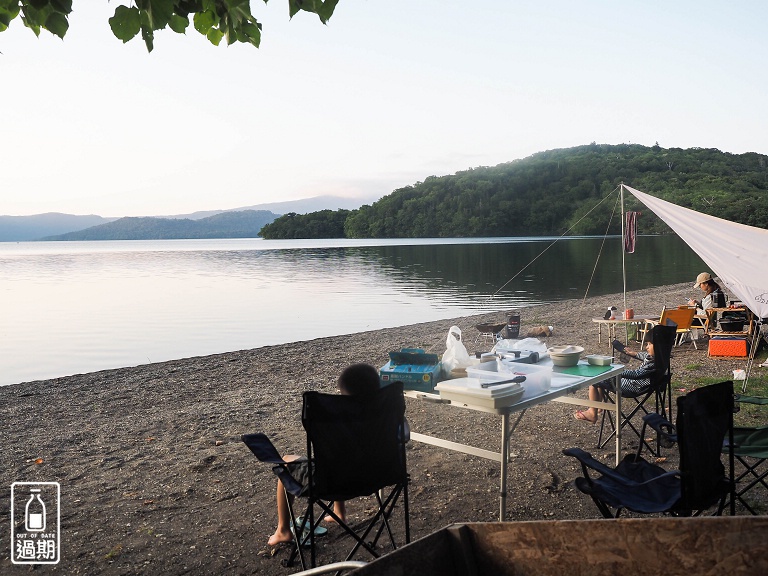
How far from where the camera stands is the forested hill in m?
61.7

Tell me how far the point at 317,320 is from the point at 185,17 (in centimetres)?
1620

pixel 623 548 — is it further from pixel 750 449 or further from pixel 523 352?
pixel 523 352

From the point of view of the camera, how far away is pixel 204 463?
4.84 metres

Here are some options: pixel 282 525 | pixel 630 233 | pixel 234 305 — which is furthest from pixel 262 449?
pixel 234 305

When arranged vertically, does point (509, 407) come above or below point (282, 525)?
above

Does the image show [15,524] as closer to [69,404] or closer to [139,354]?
[69,404]

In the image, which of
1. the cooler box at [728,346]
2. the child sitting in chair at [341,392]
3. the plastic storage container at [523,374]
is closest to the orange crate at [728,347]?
the cooler box at [728,346]

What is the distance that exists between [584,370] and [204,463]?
2.87 meters

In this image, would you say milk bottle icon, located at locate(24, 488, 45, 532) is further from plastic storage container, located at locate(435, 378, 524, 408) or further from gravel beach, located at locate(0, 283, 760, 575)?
→ plastic storage container, located at locate(435, 378, 524, 408)

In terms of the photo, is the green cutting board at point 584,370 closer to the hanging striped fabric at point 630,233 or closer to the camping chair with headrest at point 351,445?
the camping chair with headrest at point 351,445

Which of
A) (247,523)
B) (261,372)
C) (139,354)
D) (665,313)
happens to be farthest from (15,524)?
(139,354)

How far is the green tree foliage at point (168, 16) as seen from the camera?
2465mm

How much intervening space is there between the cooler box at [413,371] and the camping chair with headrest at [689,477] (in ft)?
2.98

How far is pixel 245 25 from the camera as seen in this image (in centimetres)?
296
